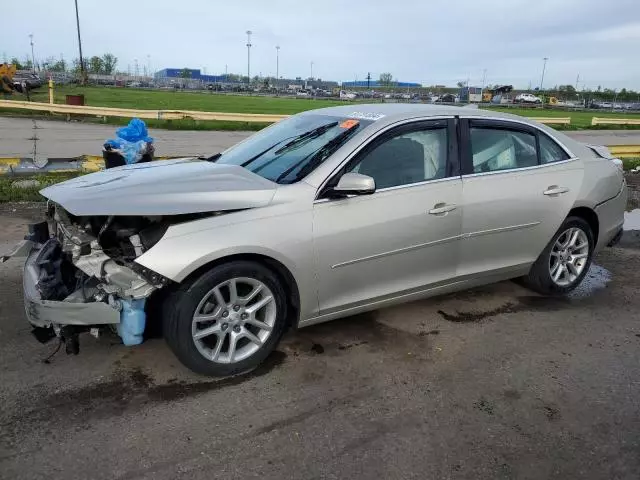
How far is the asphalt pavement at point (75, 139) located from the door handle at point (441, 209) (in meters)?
9.92

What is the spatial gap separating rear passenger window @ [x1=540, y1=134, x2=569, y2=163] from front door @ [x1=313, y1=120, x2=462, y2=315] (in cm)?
105

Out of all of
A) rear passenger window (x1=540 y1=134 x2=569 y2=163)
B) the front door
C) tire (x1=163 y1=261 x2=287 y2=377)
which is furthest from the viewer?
rear passenger window (x1=540 y1=134 x2=569 y2=163)

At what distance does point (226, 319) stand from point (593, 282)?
3923 millimetres

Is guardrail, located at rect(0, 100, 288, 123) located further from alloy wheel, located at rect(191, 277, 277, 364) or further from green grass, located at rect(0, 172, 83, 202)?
alloy wheel, located at rect(191, 277, 277, 364)

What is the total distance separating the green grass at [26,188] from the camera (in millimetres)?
7953

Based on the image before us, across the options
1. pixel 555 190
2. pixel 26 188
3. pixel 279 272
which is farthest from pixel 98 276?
pixel 26 188

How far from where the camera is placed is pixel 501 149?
14.6 ft

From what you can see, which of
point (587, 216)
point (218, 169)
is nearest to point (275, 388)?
point (218, 169)

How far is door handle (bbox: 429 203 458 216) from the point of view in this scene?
155 inches

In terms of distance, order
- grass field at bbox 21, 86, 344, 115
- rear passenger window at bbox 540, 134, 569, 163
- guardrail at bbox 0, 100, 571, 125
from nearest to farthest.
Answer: rear passenger window at bbox 540, 134, 569, 163, guardrail at bbox 0, 100, 571, 125, grass field at bbox 21, 86, 344, 115

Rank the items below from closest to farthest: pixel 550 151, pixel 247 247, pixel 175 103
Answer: pixel 247 247 → pixel 550 151 → pixel 175 103

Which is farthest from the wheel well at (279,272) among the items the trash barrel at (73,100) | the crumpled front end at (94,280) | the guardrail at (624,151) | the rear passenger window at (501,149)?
the trash barrel at (73,100)

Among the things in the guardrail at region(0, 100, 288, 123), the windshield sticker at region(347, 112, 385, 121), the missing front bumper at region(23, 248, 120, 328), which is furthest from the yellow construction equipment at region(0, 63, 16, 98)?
the missing front bumper at region(23, 248, 120, 328)

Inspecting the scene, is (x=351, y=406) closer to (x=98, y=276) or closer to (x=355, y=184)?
(x=355, y=184)
